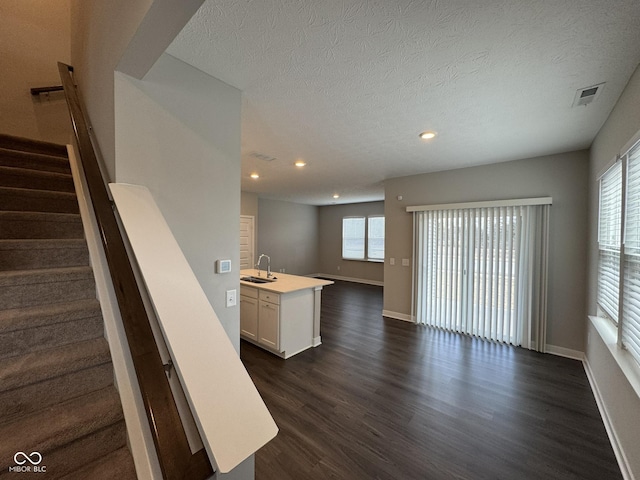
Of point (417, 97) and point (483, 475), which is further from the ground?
point (417, 97)

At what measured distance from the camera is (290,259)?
27.9 ft

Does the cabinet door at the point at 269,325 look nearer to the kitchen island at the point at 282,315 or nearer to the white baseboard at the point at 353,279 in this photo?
the kitchen island at the point at 282,315

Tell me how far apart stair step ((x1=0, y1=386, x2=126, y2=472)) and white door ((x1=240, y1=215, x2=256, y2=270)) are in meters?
5.61

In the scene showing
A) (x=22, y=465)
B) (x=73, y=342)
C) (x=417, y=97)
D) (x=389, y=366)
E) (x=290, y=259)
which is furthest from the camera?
(x=290, y=259)

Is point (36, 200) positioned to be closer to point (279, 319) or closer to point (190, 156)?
point (190, 156)

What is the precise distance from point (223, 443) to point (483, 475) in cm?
192

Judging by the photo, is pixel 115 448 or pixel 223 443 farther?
pixel 115 448

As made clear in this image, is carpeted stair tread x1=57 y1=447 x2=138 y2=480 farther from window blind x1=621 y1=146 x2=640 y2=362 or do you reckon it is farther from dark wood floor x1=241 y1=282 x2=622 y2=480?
window blind x1=621 y1=146 x2=640 y2=362

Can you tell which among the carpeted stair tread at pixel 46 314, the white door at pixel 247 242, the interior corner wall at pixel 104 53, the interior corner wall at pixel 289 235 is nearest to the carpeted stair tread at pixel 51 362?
the carpeted stair tread at pixel 46 314

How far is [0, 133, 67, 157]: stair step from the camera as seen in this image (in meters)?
2.24

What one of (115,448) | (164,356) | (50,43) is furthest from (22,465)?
(50,43)

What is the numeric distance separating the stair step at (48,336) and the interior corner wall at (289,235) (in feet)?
19.7

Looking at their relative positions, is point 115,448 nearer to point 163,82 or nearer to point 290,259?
point 163,82

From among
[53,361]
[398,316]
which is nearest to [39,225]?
[53,361]
